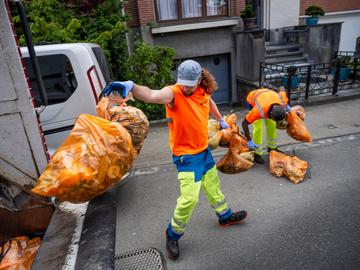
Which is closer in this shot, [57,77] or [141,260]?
[141,260]

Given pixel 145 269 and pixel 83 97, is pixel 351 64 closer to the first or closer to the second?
pixel 83 97

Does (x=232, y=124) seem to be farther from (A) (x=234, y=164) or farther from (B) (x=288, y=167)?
(B) (x=288, y=167)

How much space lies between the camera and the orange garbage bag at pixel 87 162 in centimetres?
166

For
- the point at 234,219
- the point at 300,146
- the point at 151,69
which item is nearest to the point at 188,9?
the point at 151,69

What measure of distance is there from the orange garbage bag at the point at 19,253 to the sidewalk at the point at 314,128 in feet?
10.3

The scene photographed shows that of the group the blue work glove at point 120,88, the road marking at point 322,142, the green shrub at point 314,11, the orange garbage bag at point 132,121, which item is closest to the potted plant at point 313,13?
the green shrub at point 314,11

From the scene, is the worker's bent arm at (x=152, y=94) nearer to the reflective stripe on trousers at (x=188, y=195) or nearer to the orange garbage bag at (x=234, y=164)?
the reflective stripe on trousers at (x=188, y=195)

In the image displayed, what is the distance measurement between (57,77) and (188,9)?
6.67 metres

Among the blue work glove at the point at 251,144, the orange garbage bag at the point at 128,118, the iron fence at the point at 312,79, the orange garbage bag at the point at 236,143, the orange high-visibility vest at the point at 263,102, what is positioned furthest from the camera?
the iron fence at the point at 312,79

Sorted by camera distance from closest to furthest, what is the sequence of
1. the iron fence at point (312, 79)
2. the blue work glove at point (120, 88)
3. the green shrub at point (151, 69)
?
the blue work glove at point (120, 88) < the green shrub at point (151, 69) < the iron fence at point (312, 79)

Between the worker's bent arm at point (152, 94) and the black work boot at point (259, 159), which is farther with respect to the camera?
the black work boot at point (259, 159)

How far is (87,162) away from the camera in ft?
5.63

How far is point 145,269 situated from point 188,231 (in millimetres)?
1052

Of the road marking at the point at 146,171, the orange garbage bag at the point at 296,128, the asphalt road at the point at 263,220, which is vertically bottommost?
the road marking at the point at 146,171
